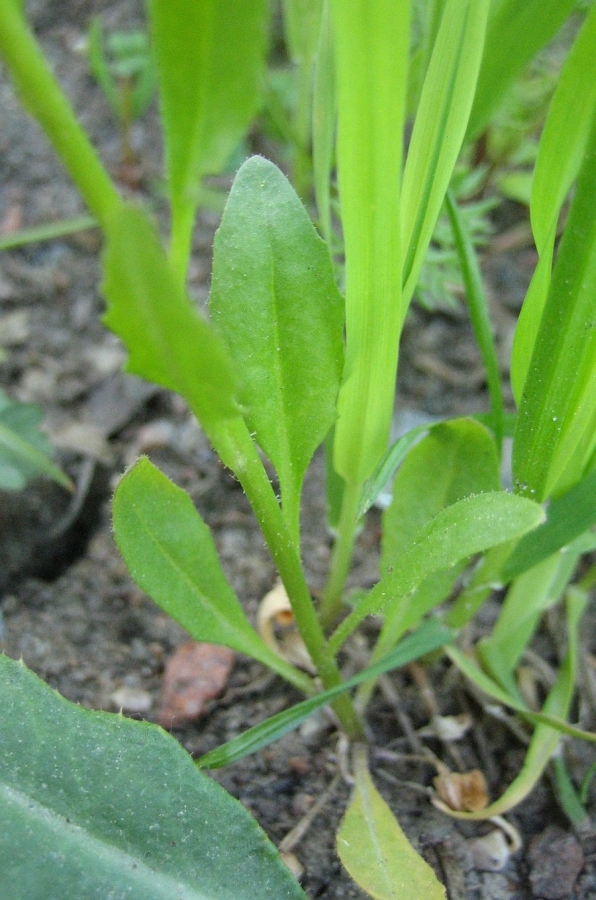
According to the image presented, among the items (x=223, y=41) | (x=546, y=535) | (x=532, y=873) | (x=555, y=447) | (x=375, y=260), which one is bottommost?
(x=532, y=873)

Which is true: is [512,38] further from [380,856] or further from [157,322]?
[380,856]

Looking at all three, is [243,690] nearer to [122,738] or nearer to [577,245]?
[122,738]

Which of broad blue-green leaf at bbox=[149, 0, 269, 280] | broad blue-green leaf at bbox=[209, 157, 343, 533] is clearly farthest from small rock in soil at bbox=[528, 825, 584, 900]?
broad blue-green leaf at bbox=[149, 0, 269, 280]

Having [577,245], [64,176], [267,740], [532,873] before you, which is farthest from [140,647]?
[64,176]

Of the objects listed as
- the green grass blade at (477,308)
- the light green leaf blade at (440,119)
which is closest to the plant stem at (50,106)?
the light green leaf blade at (440,119)

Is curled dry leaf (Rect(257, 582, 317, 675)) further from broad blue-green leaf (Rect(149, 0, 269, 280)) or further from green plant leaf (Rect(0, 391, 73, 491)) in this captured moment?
broad blue-green leaf (Rect(149, 0, 269, 280))

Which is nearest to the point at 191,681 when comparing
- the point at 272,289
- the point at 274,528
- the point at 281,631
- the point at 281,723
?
the point at 281,631

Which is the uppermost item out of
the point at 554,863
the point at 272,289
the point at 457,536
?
the point at 272,289
